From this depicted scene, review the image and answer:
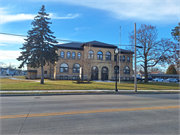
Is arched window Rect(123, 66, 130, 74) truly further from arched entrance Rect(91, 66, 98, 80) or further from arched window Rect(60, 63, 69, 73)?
arched window Rect(60, 63, 69, 73)

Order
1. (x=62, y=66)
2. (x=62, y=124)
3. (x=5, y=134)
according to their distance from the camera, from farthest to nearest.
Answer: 1. (x=62, y=66)
2. (x=62, y=124)
3. (x=5, y=134)

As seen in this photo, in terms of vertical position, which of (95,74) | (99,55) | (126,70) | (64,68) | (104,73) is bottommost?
(95,74)

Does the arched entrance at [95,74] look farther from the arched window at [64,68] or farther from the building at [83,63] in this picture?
the arched window at [64,68]

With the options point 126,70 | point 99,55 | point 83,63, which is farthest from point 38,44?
point 126,70

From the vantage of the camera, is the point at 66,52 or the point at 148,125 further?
the point at 66,52

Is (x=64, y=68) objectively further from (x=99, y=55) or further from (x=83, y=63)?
(x=99, y=55)

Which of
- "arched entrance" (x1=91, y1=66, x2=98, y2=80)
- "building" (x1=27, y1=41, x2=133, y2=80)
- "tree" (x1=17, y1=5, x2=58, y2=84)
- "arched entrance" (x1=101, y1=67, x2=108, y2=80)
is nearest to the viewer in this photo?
"tree" (x1=17, y1=5, x2=58, y2=84)

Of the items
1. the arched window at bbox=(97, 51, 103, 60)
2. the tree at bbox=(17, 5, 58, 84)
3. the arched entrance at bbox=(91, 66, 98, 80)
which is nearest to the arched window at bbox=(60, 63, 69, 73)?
the arched entrance at bbox=(91, 66, 98, 80)

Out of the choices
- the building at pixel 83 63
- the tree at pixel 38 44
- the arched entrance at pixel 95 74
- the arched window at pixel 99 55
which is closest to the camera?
the tree at pixel 38 44

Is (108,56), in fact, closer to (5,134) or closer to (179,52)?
(179,52)

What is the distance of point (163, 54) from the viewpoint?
27266 millimetres

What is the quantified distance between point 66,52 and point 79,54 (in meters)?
3.97

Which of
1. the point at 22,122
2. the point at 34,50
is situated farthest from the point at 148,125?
the point at 34,50

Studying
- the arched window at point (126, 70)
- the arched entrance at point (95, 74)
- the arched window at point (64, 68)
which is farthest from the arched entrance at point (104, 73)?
the arched window at point (64, 68)
